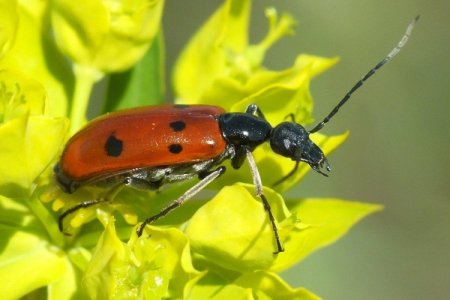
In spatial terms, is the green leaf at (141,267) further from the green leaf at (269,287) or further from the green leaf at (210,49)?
the green leaf at (210,49)

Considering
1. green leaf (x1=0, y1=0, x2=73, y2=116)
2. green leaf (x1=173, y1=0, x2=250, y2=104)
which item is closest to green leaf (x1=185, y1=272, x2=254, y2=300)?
green leaf (x1=0, y1=0, x2=73, y2=116)

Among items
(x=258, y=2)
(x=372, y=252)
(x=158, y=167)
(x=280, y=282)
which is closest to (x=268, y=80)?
(x=158, y=167)

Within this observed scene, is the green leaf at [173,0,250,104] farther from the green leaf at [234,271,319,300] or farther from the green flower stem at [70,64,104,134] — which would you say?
the green leaf at [234,271,319,300]

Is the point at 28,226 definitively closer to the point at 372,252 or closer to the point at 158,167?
the point at 158,167

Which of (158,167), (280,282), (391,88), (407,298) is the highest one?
(280,282)

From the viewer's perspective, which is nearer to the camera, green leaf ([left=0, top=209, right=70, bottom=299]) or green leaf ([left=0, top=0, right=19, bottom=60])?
green leaf ([left=0, top=209, right=70, bottom=299])

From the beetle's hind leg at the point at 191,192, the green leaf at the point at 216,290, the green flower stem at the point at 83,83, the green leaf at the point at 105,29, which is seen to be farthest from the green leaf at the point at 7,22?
the green leaf at the point at 216,290

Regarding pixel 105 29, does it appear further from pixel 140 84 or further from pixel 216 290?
pixel 216 290
